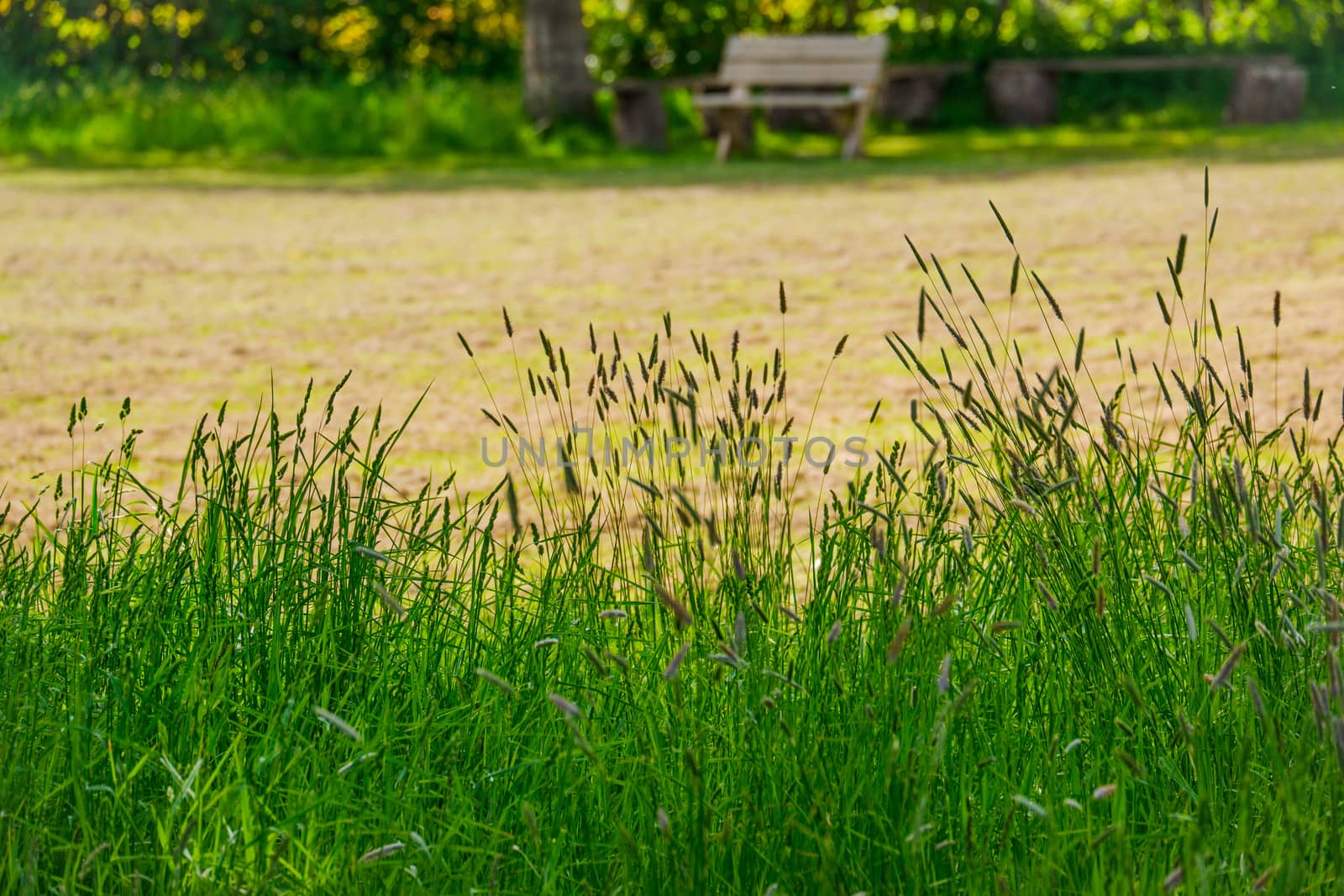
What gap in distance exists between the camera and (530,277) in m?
7.90

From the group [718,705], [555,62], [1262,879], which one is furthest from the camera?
[555,62]

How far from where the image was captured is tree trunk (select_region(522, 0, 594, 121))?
14656 millimetres

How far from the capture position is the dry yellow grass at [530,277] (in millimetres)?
5602

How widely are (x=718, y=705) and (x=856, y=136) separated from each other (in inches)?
469

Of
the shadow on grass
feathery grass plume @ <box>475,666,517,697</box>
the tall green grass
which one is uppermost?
feathery grass plume @ <box>475,666,517,697</box>

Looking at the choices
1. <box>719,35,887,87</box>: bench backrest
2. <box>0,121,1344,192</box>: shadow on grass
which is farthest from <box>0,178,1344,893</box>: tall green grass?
<box>719,35,887,87</box>: bench backrest

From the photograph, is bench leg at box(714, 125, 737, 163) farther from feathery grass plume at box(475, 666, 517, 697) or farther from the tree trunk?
feathery grass plume at box(475, 666, 517, 697)

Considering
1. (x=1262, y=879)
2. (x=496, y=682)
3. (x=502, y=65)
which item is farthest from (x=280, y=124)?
(x=1262, y=879)

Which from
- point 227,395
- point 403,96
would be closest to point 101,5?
point 403,96

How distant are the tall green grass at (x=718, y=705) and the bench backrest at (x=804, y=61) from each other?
40.1 ft

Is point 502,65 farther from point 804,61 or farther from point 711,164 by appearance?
point 711,164

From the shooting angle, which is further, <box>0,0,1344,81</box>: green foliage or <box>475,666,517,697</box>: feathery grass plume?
<box>0,0,1344,81</box>: green foliage

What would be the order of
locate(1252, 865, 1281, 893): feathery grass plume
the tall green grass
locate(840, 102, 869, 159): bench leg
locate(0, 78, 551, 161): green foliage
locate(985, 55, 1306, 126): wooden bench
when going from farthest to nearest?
locate(985, 55, 1306, 126): wooden bench
locate(0, 78, 551, 161): green foliage
locate(840, 102, 869, 159): bench leg
the tall green grass
locate(1252, 865, 1281, 893): feathery grass plume

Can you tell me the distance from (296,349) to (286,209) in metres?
4.70
